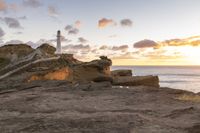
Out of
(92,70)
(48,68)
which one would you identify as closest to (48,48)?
(92,70)

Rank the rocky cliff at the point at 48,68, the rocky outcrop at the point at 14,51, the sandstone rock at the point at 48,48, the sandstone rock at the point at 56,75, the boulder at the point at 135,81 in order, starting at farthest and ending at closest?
the sandstone rock at the point at 48,48
the rocky outcrop at the point at 14,51
the boulder at the point at 135,81
the rocky cliff at the point at 48,68
the sandstone rock at the point at 56,75

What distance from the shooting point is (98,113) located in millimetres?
8266

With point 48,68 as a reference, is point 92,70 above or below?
below

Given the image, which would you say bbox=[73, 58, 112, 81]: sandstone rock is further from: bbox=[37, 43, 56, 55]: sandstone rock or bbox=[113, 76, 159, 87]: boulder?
bbox=[37, 43, 56, 55]: sandstone rock

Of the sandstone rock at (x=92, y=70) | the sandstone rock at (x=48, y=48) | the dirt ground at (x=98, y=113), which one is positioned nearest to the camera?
the dirt ground at (x=98, y=113)

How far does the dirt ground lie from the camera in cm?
691

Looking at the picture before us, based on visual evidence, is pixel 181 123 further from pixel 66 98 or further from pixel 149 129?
pixel 66 98

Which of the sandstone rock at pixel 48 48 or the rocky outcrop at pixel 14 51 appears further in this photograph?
the sandstone rock at pixel 48 48

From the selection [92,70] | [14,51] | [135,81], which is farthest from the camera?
[14,51]

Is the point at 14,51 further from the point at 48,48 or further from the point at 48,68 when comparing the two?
the point at 48,68

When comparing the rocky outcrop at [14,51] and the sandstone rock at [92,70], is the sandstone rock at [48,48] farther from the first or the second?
the sandstone rock at [92,70]

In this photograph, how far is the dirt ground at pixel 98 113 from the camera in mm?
6914

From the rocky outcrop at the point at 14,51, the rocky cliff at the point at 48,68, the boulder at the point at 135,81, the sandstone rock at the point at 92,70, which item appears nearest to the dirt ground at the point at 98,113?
the rocky cliff at the point at 48,68

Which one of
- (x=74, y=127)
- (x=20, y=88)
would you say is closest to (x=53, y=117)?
(x=74, y=127)
